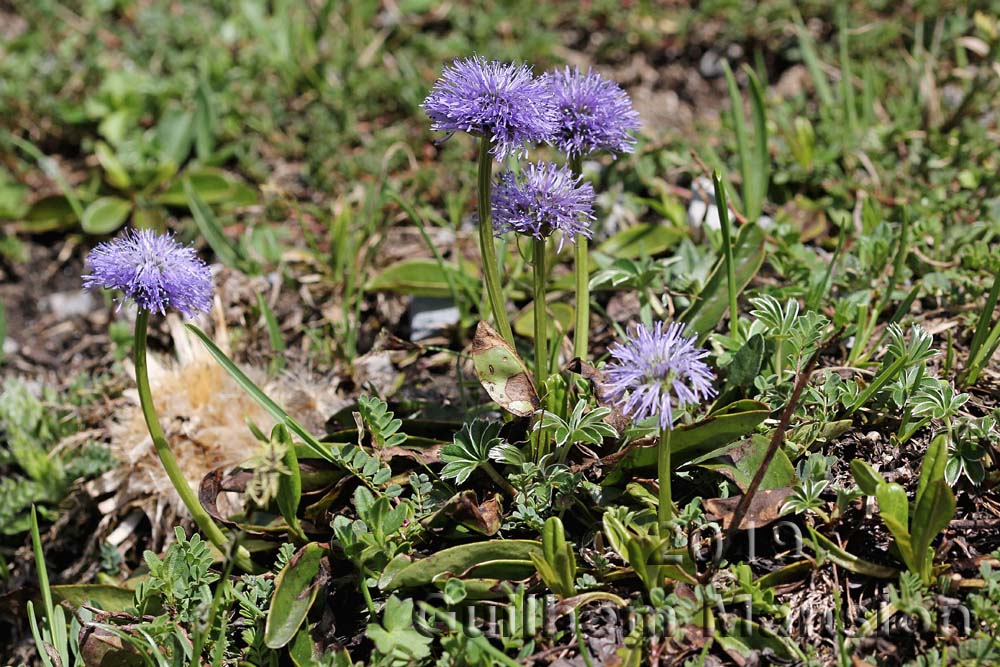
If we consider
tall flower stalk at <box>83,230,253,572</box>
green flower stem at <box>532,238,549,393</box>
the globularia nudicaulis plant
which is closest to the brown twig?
the globularia nudicaulis plant

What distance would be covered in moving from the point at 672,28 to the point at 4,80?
3.42 metres

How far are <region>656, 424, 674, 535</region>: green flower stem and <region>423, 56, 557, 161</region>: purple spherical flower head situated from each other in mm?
707

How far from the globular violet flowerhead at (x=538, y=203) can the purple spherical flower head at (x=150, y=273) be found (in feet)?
2.40

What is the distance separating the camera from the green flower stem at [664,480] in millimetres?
1964

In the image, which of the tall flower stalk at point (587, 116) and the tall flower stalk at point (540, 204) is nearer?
the tall flower stalk at point (540, 204)

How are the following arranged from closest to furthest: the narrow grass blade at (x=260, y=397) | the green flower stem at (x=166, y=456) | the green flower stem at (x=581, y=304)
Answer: the green flower stem at (x=166, y=456) → the narrow grass blade at (x=260, y=397) → the green flower stem at (x=581, y=304)

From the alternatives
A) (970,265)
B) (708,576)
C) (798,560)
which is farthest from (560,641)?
(970,265)

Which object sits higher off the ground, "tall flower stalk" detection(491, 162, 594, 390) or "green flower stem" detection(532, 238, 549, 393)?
"tall flower stalk" detection(491, 162, 594, 390)

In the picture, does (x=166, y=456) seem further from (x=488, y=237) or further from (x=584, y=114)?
(x=584, y=114)

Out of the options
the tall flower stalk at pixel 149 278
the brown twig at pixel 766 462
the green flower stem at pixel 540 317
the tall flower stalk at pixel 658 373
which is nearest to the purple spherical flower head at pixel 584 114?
the green flower stem at pixel 540 317

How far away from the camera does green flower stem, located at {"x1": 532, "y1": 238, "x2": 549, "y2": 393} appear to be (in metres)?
2.25

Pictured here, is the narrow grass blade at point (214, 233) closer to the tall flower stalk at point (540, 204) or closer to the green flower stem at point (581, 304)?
the green flower stem at point (581, 304)

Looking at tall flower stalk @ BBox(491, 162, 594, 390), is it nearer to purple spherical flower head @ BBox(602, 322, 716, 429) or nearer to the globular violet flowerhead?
the globular violet flowerhead

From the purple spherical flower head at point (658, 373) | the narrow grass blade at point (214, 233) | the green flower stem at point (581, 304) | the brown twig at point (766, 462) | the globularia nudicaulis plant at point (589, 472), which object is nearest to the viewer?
the purple spherical flower head at point (658, 373)
